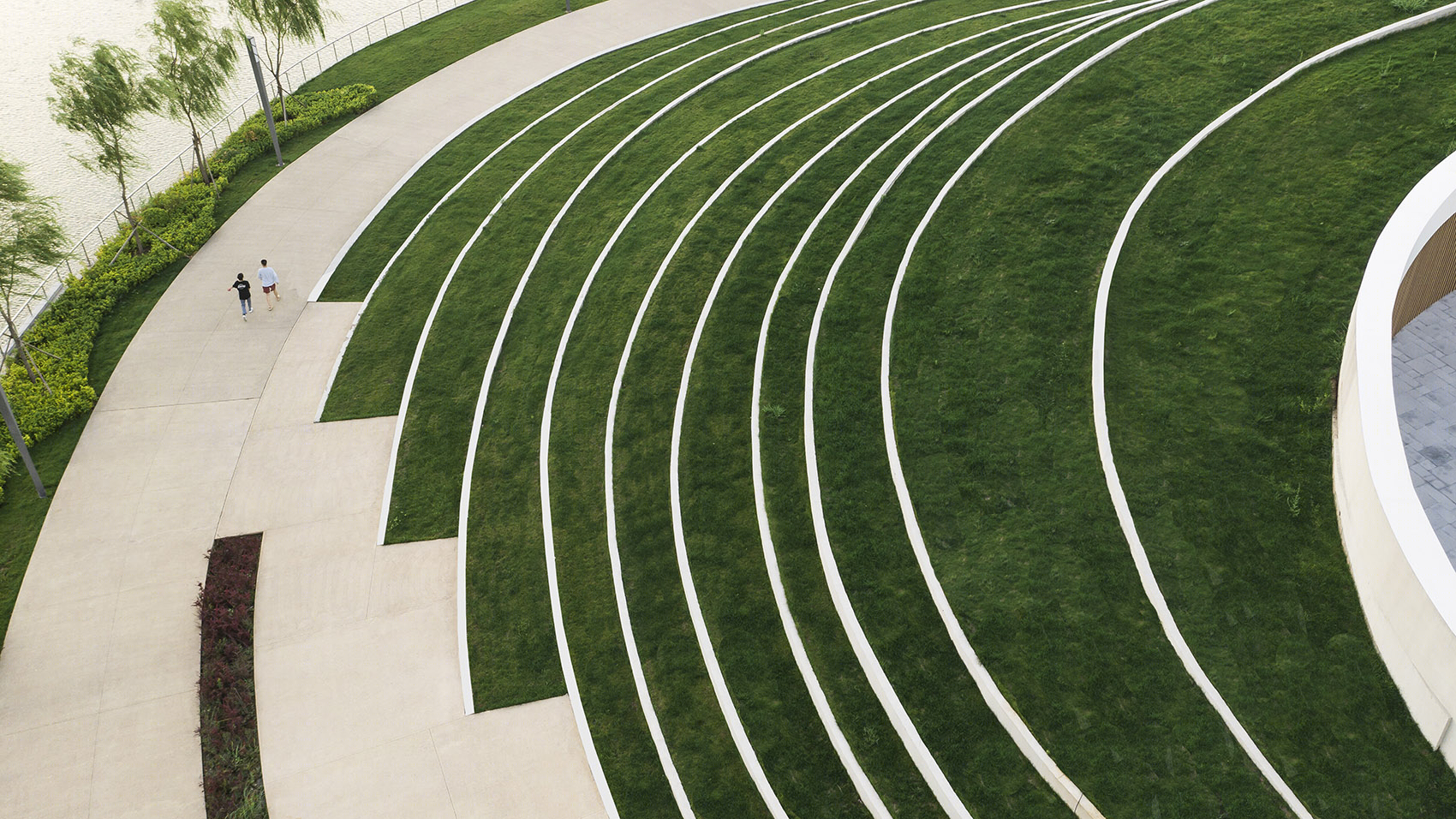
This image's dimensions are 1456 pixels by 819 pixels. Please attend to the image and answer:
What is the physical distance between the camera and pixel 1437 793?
10078 mm

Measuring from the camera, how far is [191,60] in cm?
2323

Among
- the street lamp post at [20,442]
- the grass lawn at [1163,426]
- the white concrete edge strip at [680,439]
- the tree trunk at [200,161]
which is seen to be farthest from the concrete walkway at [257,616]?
the grass lawn at [1163,426]

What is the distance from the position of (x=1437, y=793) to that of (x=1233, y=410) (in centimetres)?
541

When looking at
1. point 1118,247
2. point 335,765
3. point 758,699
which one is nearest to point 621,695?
point 758,699

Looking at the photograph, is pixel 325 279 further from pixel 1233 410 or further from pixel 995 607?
pixel 1233 410

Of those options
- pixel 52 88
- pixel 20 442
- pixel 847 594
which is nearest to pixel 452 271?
pixel 20 442

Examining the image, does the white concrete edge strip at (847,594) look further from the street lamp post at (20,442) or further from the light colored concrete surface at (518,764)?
the street lamp post at (20,442)

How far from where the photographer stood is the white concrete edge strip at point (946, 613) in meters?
10.9

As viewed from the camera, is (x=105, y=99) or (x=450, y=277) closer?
(x=105, y=99)

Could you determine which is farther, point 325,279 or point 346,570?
point 325,279

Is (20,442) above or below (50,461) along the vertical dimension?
above

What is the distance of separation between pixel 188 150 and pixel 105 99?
16.9 ft

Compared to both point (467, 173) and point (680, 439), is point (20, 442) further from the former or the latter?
point (467, 173)

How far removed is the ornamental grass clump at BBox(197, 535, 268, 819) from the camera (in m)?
12.5
